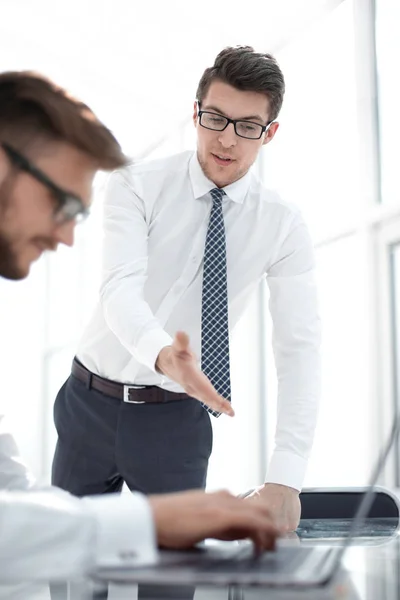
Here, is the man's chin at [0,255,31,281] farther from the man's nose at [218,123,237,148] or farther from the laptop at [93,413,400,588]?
the man's nose at [218,123,237,148]

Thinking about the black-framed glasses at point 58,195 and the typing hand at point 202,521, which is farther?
the black-framed glasses at point 58,195

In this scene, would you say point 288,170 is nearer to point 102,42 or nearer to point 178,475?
point 102,42

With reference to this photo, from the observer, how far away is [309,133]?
4.58 metres

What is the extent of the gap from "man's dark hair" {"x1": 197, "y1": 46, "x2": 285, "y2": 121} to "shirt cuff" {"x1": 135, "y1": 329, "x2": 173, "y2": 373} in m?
0.79

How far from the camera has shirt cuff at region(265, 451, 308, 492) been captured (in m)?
1.97

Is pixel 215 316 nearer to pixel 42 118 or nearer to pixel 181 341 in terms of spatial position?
pixel 181 341

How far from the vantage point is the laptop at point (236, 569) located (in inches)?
26.4

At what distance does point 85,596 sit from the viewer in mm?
847

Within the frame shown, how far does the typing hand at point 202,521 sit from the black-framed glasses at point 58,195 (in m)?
0.43

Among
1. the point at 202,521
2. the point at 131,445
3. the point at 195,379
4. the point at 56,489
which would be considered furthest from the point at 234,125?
the point at 202,521

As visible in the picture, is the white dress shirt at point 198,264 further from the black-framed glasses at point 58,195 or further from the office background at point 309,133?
the black-framed glasses at point 58,195

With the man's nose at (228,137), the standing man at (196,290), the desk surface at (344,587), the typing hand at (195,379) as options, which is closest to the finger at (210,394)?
the typing hand at (195,379)

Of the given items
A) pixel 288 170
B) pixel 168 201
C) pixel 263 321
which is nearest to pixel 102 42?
pixel 288 170

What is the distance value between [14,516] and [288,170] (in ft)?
13.9
